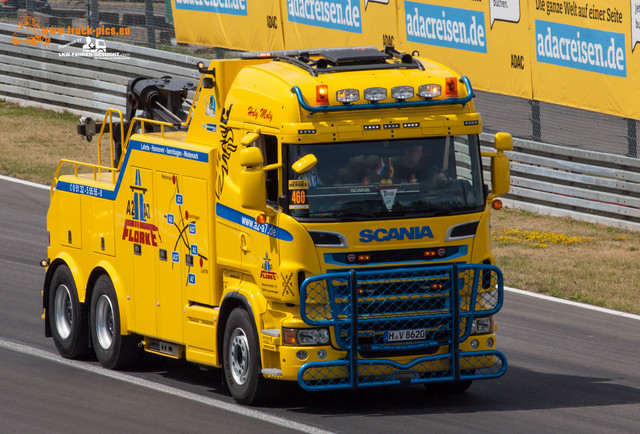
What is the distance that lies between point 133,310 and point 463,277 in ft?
12.2

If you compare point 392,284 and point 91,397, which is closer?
point 392,284

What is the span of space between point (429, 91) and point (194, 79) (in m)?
16.2

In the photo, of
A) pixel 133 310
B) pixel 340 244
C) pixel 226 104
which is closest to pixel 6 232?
pixel 133 310

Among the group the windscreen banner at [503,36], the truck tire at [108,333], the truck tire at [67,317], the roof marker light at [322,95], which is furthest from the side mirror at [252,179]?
the windscreen banner at [503,36]

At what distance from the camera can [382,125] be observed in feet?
34.4

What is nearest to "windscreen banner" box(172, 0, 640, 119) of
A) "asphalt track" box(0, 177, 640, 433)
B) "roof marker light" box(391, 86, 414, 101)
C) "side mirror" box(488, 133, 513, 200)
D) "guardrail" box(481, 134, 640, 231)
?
"guardrail" box(481, 134, 640, 231)

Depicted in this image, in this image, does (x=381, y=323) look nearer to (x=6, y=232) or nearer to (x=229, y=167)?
(x=229, y=167)

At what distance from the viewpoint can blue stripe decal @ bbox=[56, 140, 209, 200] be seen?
37.2 ft

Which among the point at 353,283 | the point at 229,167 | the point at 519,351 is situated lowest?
the point at 519,351

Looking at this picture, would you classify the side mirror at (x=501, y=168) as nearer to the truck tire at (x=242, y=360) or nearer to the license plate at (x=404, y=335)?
the license plate at (x=404, y=335)

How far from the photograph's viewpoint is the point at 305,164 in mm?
10148

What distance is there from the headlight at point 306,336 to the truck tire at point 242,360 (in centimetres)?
37

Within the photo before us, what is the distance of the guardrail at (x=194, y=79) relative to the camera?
20.3m

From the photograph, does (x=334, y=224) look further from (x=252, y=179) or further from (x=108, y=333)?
(x=108, y=333)
